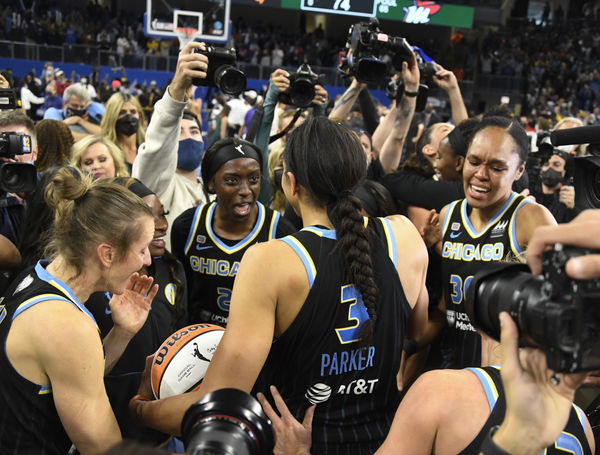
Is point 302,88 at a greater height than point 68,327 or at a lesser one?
greater

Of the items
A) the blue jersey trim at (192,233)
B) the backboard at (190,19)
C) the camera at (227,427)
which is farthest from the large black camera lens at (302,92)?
the backboard at (190,19)

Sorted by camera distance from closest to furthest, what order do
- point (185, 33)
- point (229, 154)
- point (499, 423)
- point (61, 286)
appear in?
point (499, 423) → point (61, 286) → point (229, 154) → point (185, 33)

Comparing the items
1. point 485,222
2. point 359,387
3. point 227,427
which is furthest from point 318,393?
point 485,222

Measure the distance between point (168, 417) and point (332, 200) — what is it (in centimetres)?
82

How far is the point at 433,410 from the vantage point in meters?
1.70

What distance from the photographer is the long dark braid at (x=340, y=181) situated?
2027 mm

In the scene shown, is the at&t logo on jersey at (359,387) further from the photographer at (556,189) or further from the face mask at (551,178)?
the face mask at (551,178)

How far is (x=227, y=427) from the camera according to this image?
1.21 meters

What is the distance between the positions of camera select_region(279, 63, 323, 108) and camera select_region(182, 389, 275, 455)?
9.66 feet

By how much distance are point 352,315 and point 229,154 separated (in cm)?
146

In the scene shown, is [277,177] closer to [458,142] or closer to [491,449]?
[458,142]

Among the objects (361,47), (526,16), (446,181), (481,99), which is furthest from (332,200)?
(526,16)

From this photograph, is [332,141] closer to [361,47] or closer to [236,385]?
[236,385]

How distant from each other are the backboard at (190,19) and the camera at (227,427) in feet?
32.6
